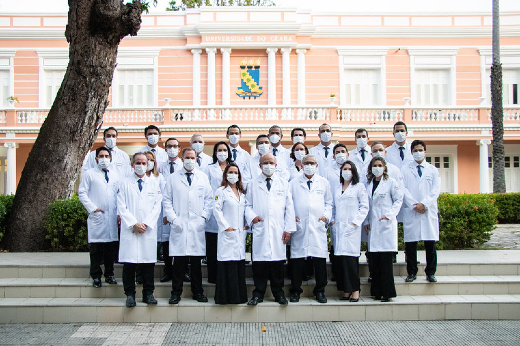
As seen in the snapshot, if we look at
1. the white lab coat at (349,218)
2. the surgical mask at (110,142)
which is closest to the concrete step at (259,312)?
the white lab coat at (349,218)

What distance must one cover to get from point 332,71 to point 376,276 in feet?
51.7

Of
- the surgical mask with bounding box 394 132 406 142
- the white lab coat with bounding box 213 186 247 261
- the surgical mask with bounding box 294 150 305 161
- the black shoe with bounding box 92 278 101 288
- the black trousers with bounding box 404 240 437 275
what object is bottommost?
the black shoe with bounding box 92 278 101 288

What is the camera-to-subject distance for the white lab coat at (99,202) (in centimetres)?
679

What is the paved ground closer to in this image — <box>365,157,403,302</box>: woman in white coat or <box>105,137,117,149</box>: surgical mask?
<box>365,157,403,302</box>: woman in white coat

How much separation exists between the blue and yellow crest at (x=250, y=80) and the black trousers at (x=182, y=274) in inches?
595

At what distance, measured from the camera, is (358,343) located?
5480 mm

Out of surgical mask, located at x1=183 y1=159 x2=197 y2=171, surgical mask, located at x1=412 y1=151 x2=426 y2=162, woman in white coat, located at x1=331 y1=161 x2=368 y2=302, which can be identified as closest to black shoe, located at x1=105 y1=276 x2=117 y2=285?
surgical mask, located at x1=183 y1=159 x2=197 y2=171

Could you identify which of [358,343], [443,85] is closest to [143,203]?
[358,343]

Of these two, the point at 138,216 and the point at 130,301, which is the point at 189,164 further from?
the point at 130,301

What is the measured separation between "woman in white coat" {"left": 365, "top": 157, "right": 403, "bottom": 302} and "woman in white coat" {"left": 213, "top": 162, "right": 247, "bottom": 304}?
1804 mm

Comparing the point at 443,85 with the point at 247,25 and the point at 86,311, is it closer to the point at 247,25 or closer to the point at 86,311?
the point at 247,25

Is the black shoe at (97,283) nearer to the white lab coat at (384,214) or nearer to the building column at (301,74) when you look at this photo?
the white lab coat at (384,214)

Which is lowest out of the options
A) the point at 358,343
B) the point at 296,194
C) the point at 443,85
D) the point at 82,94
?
the point at 358,343

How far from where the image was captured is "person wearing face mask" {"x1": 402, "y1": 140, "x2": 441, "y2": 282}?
269 inches
